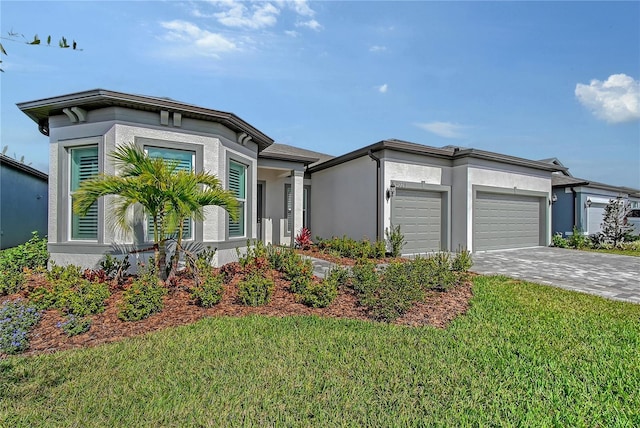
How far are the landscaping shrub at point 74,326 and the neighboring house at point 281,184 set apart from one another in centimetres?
287

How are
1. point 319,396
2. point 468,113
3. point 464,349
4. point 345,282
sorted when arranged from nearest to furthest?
1. point 319,396
2. point 464,349
3. point 345,282
4. point 468,113

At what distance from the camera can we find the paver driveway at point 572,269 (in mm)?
6754

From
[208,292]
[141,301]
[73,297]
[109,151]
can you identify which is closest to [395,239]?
[208,292]

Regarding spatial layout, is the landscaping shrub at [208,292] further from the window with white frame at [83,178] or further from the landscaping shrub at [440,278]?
the landscaping shrub at [440,278]

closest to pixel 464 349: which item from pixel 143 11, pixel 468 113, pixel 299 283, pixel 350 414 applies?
pixel 350 414

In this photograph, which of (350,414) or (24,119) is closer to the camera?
(350,414)

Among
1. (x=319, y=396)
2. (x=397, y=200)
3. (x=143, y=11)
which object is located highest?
(x=143, y=11)

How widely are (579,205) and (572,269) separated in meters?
9.93

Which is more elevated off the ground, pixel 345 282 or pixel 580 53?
pixel 580 53

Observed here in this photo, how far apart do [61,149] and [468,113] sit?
15.9 metres

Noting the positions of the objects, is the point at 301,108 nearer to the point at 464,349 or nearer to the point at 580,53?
the point at 580,53

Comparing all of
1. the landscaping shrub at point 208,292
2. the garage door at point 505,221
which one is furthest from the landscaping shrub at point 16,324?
the garage door at point 505,221

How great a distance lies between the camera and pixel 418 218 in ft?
37.8

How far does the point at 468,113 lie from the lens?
15.6 metres
